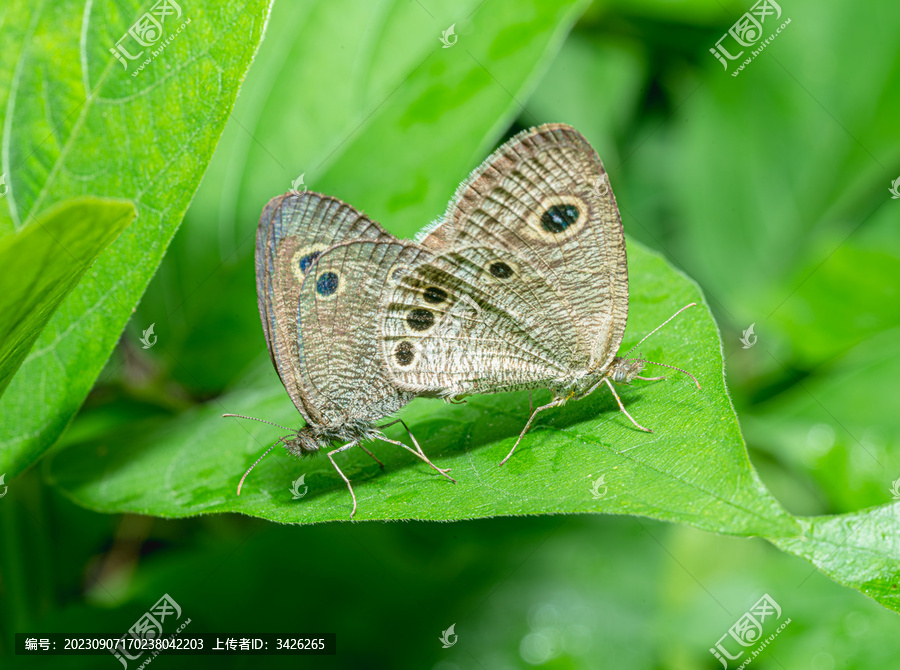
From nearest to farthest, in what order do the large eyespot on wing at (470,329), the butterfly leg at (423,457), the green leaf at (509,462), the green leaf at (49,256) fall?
the green leaf at (49,256)
the green leaf at (509,462)
the butterfly leg at (423,457)
the large eyespot on wing at (470,329)

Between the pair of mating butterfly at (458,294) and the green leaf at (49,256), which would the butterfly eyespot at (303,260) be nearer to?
the pair of mating butterfly at (458,294)

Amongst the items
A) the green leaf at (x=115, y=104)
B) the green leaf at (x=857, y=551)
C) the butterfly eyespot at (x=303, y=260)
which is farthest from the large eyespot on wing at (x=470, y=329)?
the green leaf at (x=857, y=551)

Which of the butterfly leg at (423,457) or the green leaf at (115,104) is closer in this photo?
the green leaf at (115,104)

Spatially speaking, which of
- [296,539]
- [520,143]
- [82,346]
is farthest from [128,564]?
[520,143]

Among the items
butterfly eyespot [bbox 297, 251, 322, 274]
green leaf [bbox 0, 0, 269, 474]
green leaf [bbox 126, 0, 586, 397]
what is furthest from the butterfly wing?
green leaf [bbox 0, 0, 269, 474]

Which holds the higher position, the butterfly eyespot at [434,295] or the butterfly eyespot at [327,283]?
the butterfly eyespot at [327,283]

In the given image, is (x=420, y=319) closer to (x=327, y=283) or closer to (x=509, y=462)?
(x=327, y=283)
